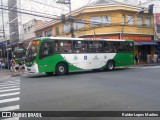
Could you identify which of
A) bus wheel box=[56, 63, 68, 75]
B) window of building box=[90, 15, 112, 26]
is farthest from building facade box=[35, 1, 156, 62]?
→ bus wheel box=[56, 63, 68, 75]

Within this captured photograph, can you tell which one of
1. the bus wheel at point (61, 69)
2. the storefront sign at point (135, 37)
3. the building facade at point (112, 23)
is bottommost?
the bus wheel at point (61, 69)

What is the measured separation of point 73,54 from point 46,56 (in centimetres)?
248

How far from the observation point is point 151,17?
35031 millimetres

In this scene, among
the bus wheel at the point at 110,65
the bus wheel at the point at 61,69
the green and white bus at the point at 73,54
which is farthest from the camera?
the bus wheel at the point at 110,65

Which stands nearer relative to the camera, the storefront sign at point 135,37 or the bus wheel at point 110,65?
the bus wheel at point 110,65

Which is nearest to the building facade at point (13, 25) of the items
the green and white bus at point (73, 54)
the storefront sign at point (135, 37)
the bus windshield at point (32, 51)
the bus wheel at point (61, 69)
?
the storefront sign at point (135, 37)

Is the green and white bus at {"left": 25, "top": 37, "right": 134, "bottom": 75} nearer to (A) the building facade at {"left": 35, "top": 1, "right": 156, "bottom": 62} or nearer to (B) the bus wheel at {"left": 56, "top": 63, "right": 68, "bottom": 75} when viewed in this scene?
(B) the bus wheel at {"left": 56, "top": 63, "right": 68, "bottom": 75}

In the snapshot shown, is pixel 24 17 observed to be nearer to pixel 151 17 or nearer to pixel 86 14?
pixel 86 14

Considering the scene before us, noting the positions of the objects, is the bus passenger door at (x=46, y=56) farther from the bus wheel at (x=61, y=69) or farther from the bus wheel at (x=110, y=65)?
the bus wheel at (x=110, y=65)

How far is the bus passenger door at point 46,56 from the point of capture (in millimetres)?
18078

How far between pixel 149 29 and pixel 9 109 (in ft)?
99.7

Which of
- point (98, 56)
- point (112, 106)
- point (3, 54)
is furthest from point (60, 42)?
point (3, 54)

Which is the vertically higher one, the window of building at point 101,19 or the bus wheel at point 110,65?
the window of building at point 101,19

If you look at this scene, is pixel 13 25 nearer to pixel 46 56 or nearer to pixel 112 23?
pixel 112 23
